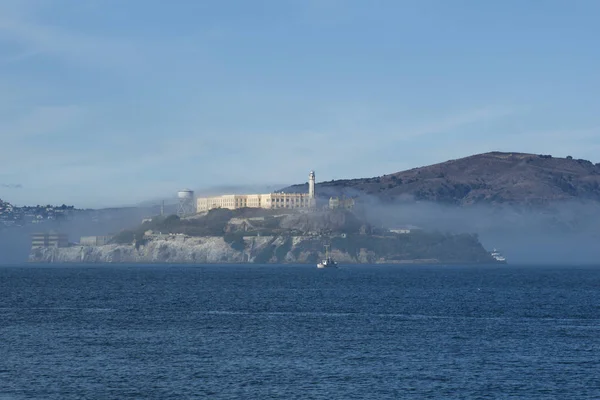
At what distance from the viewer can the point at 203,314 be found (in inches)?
4419

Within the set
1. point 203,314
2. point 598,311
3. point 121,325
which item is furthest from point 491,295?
point 121,325

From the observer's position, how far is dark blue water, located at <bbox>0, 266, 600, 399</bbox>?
61.1m

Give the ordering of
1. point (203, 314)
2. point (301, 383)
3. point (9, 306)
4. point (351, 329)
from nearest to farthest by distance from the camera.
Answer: point (301, 383)
point (351, 329)
point (203, 314)
point (9, 306)

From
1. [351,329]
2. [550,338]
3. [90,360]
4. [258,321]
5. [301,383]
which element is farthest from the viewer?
[258,321]

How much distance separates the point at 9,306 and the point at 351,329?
54667mm

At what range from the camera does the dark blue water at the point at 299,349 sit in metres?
61.1

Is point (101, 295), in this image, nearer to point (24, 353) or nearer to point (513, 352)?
point (24, 353)

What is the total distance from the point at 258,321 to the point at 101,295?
57.0 meters

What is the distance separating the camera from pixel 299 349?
78.4 m

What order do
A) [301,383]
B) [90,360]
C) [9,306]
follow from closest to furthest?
[301,383], [90,360], [9,306]

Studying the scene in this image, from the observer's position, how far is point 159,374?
66.1m

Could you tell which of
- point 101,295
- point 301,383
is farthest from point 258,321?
point 101,295

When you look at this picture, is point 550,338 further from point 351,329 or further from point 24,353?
point 24,353

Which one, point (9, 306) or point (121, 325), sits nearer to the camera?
point (121, 325)
